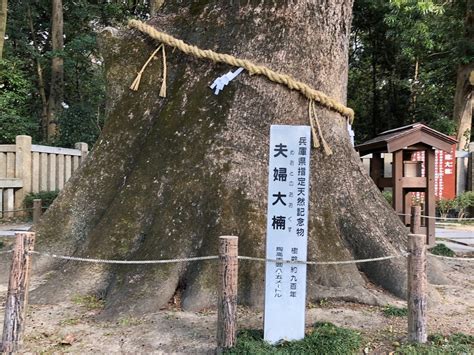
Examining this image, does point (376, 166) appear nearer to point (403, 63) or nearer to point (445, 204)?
point (445, 204)

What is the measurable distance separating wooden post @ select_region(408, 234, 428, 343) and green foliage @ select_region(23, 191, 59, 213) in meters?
9.72

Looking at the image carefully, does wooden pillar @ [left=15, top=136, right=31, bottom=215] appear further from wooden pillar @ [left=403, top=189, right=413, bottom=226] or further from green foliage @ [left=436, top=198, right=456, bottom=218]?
green foliage @ [left=436, top=198, right=456, bottom=218]

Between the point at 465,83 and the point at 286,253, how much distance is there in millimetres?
13985

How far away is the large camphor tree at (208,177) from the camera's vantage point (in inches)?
163

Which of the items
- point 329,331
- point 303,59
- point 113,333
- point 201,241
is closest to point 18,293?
point 113,333

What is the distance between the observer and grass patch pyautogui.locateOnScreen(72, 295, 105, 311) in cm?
411

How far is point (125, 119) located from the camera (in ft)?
16.9

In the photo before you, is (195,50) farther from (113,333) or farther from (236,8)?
(113,333)

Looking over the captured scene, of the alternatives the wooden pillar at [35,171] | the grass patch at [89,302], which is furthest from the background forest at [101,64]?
the grass patch at [89,302]

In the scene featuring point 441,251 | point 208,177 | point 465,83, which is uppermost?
point 465,83

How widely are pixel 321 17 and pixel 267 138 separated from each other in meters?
1.46

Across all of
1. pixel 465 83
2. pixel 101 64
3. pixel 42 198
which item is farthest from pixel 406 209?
pixel 101 64

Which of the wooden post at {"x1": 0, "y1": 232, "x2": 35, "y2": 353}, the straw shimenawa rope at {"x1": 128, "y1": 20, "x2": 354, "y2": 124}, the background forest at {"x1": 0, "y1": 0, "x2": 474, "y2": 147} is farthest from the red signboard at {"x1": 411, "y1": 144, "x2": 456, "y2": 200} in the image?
the wooden post at {"x1": 0, "y1": 232, "x2": 35, "y2": 353}

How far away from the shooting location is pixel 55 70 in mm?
17047
